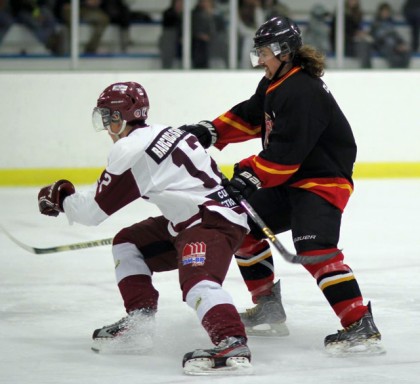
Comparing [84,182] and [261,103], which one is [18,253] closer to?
[261,103]

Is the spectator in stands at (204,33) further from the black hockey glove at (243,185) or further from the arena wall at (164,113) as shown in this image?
the black hockey glove at (243,185)

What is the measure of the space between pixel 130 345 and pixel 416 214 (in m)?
3.48

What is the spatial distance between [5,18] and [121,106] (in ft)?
16.0

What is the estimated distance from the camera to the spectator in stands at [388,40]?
346 inches

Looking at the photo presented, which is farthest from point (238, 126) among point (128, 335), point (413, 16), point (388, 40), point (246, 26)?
point (413, 16)

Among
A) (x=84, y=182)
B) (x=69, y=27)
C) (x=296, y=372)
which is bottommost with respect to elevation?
(x=84, y=182)

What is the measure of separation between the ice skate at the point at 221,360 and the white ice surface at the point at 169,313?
34 mm

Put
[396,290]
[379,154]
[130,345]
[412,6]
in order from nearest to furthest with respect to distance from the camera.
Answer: [130,345] < [396,290] < [379,154] < [412,6]

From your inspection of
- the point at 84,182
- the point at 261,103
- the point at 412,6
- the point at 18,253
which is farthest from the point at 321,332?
the point at 412,6

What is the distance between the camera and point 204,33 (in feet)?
27.4

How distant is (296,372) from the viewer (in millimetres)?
3260

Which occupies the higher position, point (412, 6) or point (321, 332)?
point (412, 6)

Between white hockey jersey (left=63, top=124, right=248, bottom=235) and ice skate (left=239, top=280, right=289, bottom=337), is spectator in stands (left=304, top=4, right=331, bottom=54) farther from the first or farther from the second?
white hockey jersey (left=63, top=124, right=248, bottom=235)

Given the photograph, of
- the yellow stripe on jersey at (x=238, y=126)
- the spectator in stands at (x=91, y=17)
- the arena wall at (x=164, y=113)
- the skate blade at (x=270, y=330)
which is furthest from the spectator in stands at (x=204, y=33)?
the skate blade at (x=270, y=330)
